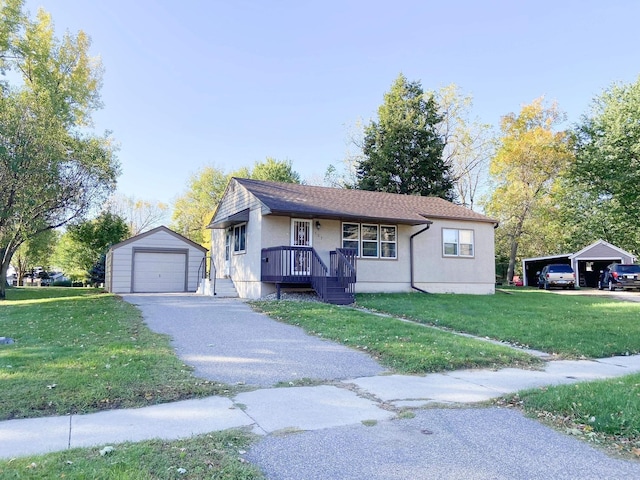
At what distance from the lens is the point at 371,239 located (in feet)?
57.2

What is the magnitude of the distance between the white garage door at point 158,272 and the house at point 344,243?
2.58 m

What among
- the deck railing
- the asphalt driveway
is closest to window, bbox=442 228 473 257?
the deck railing

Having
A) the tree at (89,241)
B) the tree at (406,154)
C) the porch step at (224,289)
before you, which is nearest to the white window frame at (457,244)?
the porch step at (224,289)

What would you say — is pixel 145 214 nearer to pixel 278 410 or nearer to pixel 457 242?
pixel 457 242

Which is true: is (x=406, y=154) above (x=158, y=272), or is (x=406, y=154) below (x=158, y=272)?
above

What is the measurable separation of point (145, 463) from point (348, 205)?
14.9 m

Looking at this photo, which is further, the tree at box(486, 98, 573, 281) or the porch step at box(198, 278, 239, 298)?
the tree at box(486, 98, 573, 281)

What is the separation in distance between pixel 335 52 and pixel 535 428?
62.1 feet

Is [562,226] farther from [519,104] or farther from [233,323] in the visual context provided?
[233,323]

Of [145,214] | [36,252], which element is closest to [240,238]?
[36,252]

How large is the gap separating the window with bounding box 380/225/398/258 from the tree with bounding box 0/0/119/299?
39.9 ft

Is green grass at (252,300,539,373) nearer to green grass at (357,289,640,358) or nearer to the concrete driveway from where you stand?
the concrete driveway

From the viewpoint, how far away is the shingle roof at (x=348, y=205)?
51.1ft

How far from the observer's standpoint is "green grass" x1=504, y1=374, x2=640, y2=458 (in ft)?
12.4
